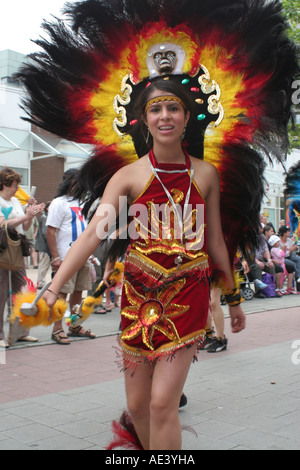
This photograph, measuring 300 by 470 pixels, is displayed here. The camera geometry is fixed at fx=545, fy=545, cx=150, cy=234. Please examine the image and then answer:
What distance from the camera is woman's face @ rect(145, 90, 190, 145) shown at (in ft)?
9.21

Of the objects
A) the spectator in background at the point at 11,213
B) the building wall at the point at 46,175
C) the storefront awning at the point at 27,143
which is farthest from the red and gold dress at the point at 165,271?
the building wall at the point at 46,175

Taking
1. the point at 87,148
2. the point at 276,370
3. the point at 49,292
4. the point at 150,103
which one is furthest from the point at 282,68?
the point at 276,370

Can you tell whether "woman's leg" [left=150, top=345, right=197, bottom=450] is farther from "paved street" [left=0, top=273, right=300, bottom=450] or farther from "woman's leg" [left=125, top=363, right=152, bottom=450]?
"paved street" [left=0, top=273, right=300, bottom=450]

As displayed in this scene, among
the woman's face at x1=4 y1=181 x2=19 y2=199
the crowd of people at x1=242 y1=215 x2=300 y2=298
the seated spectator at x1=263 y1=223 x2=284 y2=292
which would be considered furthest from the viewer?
the seated spectator at x1=263 y1=223 x2=284 y2=292

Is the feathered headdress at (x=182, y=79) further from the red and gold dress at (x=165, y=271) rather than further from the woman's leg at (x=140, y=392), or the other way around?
the woman's leg at (x=140, y=392)

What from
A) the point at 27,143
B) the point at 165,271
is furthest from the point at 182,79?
the point at 27,143

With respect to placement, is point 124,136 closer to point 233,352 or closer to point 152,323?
point 152,323

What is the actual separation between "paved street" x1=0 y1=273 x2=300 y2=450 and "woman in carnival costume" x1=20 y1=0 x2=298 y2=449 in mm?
787

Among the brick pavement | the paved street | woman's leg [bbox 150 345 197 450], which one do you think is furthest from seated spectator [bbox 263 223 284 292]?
woman's leg [bbox 150 345 197 450]

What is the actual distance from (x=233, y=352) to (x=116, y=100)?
3.87m

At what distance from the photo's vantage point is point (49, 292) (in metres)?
2.50

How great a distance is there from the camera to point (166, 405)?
98.7 inches

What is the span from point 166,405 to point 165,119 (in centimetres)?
141

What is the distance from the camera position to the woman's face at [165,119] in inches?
111
